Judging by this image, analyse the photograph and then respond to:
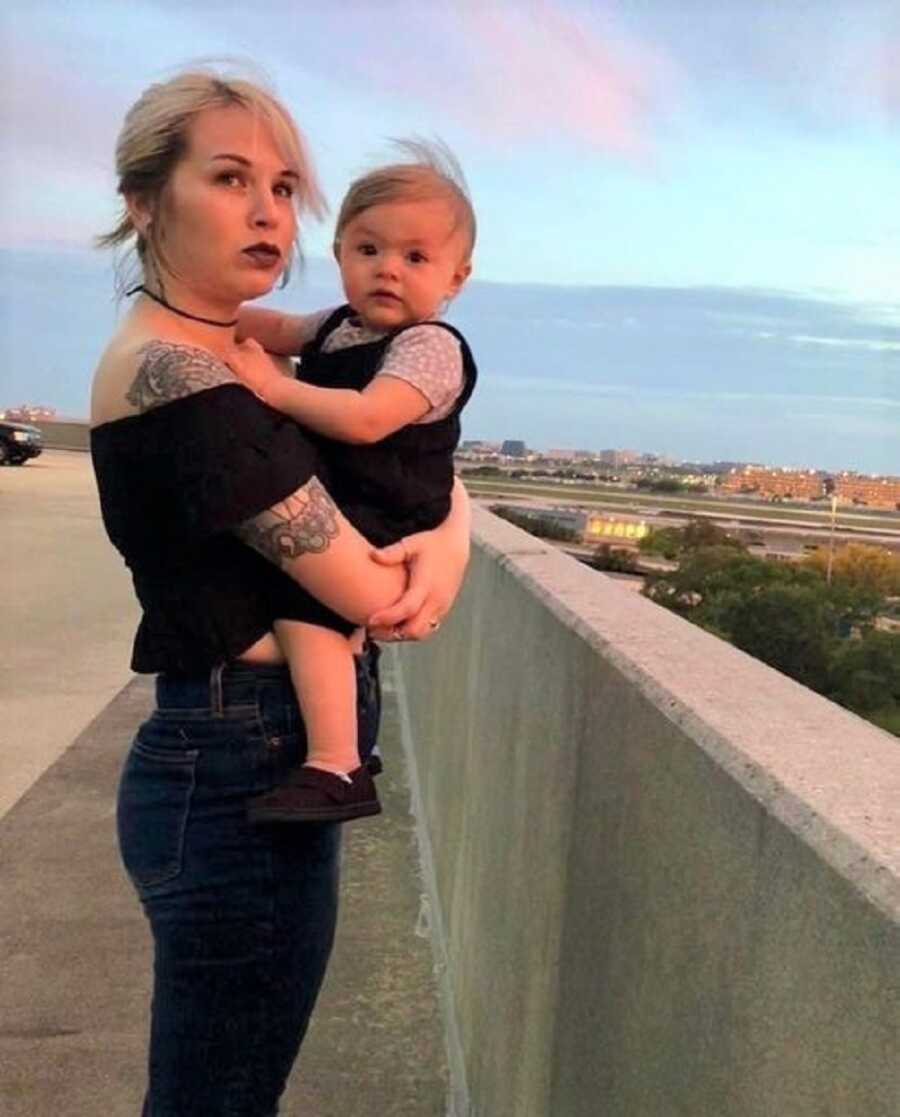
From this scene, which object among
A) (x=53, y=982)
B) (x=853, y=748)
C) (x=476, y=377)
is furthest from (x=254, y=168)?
(x=53, y=982)

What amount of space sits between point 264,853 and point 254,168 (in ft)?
2.90

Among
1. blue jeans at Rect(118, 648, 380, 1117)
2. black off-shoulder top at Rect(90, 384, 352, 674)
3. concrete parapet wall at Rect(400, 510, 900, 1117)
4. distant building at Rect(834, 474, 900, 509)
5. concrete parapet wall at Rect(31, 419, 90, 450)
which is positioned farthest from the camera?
concrete parapet wall at Rect(31, 419, 90, 450)

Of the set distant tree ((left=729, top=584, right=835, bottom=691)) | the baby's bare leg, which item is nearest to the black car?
distant tree ((left=729, top=584, right=835, bottom=691))

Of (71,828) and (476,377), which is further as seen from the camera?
(71,828)

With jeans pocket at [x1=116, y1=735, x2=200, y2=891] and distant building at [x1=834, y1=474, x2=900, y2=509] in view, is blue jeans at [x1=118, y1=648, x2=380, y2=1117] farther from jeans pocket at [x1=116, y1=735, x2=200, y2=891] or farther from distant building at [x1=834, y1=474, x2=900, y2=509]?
distant building at [x1=834, y1=474, x2=900, y2=509]

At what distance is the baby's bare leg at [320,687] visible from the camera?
177 cm

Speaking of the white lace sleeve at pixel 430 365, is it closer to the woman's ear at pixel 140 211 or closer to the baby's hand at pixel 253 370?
the baby's hand at pixel 253 370

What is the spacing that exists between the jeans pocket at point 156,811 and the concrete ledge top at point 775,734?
0.62m

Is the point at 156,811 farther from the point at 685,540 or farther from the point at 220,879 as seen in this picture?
the point at 685,540

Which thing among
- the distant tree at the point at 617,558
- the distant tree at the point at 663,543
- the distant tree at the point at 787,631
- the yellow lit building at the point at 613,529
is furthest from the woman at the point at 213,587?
the yellow lit building at the point at 613,529

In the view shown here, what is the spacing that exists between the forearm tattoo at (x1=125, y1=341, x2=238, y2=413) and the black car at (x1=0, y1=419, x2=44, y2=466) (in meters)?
34.0

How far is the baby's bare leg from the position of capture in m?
1.77

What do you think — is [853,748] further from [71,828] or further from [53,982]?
[71,828]

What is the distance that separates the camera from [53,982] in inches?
152
